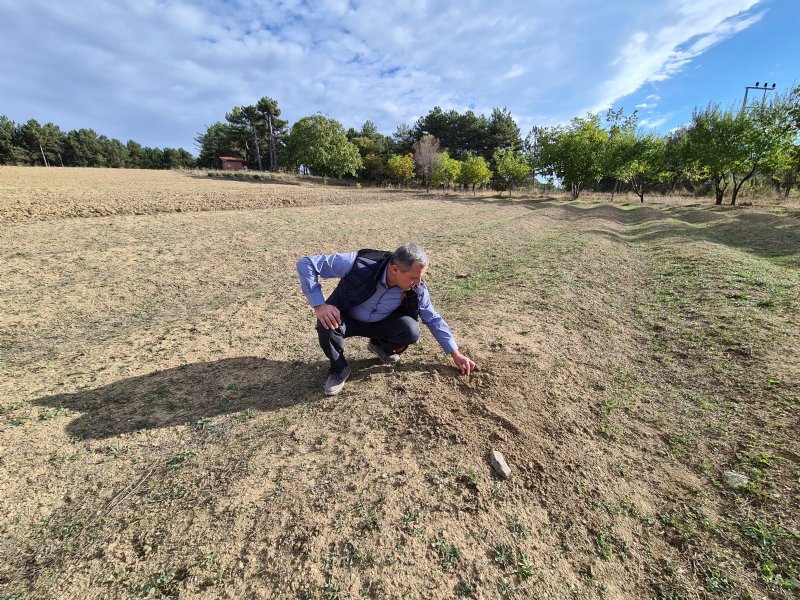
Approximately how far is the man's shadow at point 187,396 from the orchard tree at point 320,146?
45.7 m

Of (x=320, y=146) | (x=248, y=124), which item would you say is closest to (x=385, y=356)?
(x=320, y=146)

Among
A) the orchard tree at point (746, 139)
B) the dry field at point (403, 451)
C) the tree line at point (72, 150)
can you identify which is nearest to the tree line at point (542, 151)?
the orchard tree at point (746, 139)

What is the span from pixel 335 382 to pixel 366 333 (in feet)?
1.86

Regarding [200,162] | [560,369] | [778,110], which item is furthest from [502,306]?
[200,162]

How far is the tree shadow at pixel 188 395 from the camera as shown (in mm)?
3152

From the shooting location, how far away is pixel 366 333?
360cm

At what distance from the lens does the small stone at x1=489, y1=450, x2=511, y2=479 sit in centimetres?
246

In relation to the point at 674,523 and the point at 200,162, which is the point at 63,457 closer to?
the point at 674,523

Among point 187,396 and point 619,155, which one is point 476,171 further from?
point 187,396

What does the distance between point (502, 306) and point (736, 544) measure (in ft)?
12.8

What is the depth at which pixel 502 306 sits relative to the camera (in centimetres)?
571

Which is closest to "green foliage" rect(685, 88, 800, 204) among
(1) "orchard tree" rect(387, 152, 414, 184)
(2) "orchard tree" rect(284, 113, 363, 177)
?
(1) "orchard tree" rect(387, 152, 414, 184)

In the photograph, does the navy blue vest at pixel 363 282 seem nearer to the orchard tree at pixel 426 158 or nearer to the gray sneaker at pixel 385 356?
the gray sneaker at pixel 385 356

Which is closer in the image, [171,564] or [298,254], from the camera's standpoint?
[171,564]
